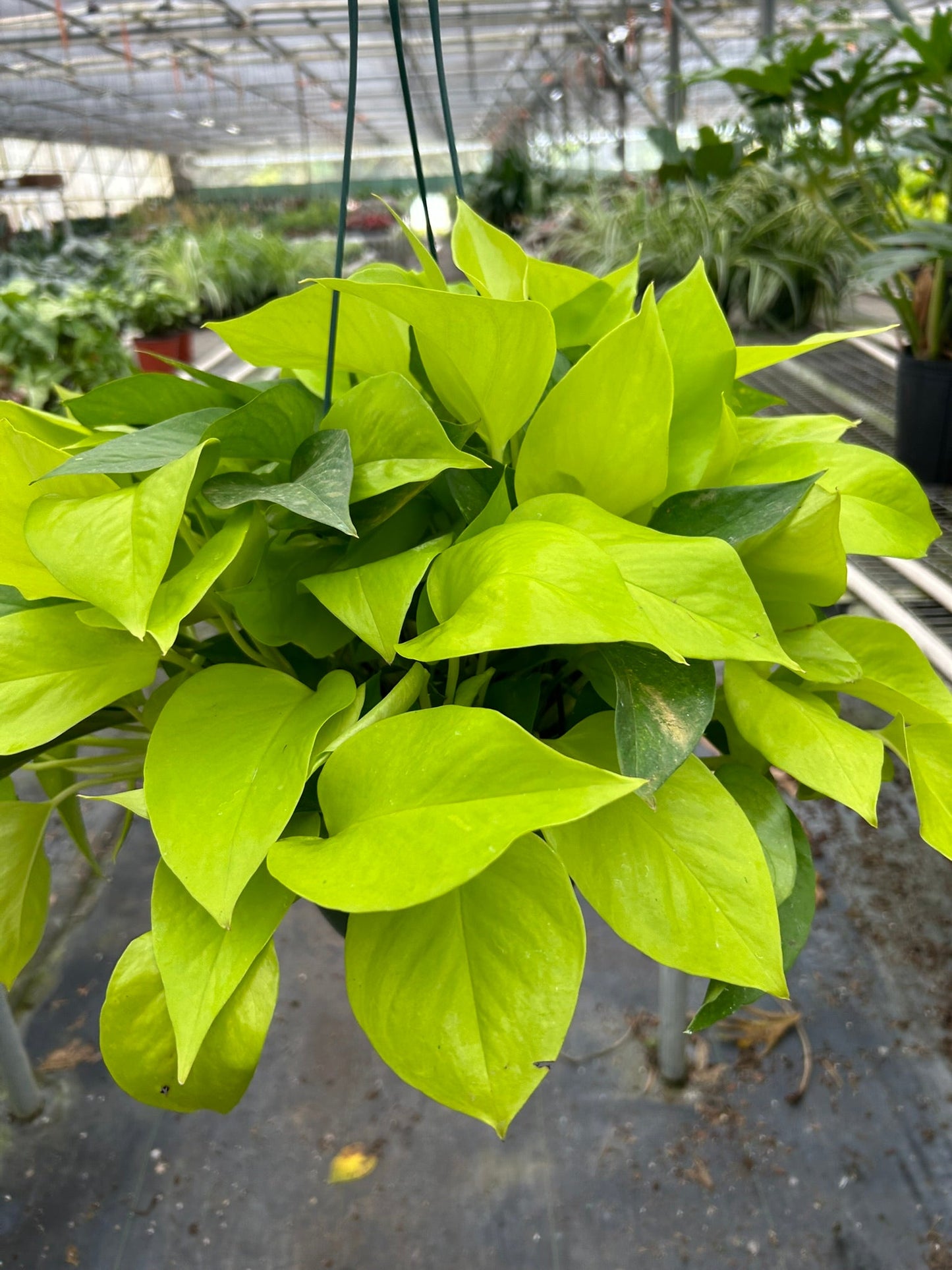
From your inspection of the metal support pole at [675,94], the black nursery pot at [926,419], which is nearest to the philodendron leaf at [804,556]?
the black nursery pot at [926,419]

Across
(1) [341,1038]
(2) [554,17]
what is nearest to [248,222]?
(2) [554,17]

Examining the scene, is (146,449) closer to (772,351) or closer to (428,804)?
(428,804)

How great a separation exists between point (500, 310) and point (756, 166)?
3.03 metres

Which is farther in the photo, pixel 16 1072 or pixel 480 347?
pixel 16 1072

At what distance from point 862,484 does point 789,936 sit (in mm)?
227

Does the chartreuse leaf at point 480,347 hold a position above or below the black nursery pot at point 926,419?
above

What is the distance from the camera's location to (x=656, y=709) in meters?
0.31

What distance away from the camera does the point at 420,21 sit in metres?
6.04

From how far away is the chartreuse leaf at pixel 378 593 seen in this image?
1.05ft

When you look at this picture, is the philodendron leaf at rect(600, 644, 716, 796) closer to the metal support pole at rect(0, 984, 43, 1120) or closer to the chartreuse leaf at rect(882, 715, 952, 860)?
the chartreuse leaf at rect(882, 715, 952, 860)

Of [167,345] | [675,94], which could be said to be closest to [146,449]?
[167,345]

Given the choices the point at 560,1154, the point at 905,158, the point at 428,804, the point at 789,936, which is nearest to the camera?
the point at 428,804

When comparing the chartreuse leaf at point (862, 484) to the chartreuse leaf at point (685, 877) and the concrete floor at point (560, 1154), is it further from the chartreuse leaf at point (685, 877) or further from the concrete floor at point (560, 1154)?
the concrete floor at point (560, 1154)

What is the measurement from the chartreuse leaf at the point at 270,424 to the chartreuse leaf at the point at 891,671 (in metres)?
0.26
